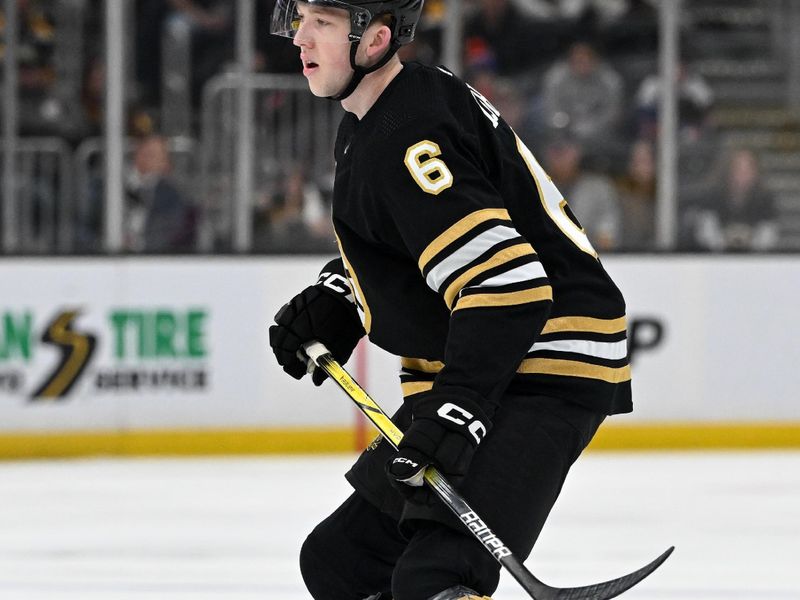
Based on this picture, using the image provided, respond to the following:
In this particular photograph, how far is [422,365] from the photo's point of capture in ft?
7.52

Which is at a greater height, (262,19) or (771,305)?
(262,19)

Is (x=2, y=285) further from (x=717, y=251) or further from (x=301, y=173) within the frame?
(x=717, y=251)

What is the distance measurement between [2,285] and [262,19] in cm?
148

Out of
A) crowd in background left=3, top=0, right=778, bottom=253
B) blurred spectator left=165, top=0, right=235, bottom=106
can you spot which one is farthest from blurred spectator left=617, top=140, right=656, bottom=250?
blurred spectator left=165, top=0, right=235, bottom=106

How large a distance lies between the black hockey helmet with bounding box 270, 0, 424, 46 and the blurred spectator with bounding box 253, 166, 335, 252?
167 inches

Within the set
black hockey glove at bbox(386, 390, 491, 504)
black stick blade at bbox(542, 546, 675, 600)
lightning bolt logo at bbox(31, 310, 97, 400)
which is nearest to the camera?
black hockey glove at bbox(386, 390, 491, 504)

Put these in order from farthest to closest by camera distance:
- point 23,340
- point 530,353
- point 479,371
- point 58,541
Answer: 1. point 23,340
2. point 58,541
3. point 530,353
4. point 479,371

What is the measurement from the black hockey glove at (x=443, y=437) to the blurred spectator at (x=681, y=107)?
5.01 meters

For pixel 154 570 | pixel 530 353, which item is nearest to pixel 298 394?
pixel 154 570

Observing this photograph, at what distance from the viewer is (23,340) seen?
20.9 feet

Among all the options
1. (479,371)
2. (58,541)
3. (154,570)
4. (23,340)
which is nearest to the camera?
(479,371)

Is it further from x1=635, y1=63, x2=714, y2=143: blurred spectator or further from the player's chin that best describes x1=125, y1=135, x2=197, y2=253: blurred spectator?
the player's chin

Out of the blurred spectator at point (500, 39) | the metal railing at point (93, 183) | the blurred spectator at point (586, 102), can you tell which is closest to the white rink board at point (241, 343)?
→ the metal railing at point (93, 183)

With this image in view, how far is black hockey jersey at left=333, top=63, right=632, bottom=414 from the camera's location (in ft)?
6.60
